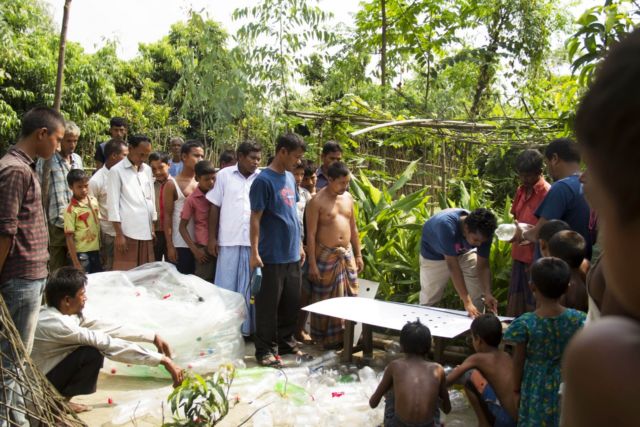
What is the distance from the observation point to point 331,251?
530cm

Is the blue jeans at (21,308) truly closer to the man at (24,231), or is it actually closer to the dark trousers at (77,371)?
the man at (24,231)

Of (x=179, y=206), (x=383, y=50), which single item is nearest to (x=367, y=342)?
(x=179, y=206)

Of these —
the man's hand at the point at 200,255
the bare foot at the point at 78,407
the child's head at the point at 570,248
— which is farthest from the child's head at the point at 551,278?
the man's hand at the point at 200,255

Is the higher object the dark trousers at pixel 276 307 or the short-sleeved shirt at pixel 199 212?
the short-sleeved shirt at pixel 199 212

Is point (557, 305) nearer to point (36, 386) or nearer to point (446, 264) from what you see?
point (446, 264)

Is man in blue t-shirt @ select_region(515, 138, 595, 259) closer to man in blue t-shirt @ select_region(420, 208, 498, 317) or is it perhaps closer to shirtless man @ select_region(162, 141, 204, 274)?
man in blue t-shirt @ select_region(420, 208, 498, 317)

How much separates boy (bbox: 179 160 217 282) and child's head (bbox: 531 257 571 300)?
3.39 m

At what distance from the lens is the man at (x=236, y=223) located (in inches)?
210

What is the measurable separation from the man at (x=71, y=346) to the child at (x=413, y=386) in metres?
1.16

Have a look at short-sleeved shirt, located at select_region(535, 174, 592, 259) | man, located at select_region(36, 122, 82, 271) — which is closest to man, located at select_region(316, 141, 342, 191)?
man, located at select_region(36, 122, 82, 271)

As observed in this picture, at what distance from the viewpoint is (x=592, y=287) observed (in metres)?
1.74

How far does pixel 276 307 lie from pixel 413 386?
2001mm

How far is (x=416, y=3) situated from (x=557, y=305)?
265 inches

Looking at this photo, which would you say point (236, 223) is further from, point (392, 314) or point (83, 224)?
point (392, 314)
